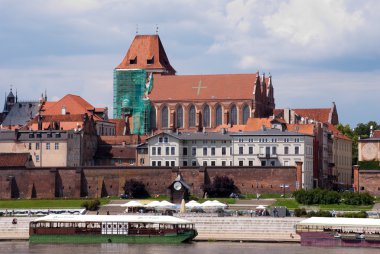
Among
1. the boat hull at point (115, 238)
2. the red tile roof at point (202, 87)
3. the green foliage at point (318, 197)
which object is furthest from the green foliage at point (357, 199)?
the red tile roof at point (202, 87)

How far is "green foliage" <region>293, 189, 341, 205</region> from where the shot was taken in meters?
129

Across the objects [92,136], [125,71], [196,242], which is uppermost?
[125,71]

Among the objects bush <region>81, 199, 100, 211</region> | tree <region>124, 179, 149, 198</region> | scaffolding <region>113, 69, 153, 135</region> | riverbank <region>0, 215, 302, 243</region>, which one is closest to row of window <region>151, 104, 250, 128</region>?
scaffolding <region>113, 69, 153, 135</region>

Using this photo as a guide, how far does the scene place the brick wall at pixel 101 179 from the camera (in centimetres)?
14525

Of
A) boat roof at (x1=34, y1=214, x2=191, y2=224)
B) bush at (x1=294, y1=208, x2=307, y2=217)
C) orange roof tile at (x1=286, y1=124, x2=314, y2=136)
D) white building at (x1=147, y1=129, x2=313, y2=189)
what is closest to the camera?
boat roof at (x1=34, y1=214, x2=191, y2=224)

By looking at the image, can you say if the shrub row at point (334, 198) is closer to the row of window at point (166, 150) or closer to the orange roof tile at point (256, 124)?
the orange roof tile at point (256, 124)

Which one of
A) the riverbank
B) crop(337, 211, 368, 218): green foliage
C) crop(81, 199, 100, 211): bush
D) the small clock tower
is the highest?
the small clock tower

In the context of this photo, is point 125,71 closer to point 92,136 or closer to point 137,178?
point 92,136

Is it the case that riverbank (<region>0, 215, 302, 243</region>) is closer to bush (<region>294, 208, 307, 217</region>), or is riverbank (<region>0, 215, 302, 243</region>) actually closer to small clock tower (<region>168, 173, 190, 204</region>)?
bush (<region>294, 208, 307, 217</region>)

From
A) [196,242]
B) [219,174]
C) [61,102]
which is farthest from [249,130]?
[196,242]

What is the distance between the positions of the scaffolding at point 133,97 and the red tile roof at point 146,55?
185cm

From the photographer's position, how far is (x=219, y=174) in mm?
145750

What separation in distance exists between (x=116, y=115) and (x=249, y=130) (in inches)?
1553

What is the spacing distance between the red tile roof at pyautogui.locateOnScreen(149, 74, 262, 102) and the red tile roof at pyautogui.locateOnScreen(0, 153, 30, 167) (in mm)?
36606
